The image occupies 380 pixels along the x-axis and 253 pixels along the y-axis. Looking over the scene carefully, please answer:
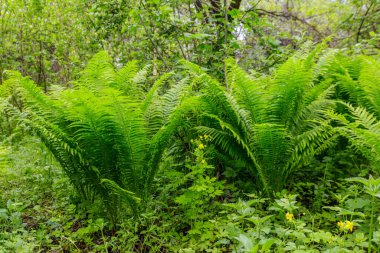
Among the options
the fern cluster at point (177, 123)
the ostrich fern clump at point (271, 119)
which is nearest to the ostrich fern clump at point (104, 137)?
the fern cluster at point (177, 123)

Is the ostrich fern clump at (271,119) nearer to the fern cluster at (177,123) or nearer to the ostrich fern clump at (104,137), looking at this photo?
the fern cluster at (177,123)

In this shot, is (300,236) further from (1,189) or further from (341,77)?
(1,189)

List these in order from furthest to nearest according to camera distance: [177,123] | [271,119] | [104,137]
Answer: [271,119] < [177,123] < [104,137]

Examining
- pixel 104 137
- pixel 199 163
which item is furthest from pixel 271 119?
pixel 104 137

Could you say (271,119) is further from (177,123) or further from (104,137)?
(104,137)

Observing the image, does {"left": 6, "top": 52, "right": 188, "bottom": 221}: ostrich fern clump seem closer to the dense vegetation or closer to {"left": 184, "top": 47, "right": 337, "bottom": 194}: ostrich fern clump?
the dense vegetation

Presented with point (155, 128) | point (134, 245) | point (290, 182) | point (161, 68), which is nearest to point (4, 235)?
point (134, 245)

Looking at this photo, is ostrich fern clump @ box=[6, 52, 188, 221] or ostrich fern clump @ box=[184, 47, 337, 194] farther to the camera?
ostrich fern clump @ box=[184, 47, 337, 194]

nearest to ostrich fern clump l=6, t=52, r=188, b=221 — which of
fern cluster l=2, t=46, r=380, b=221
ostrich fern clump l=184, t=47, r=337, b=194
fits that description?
fern cluster l=2, t=46, r=380, b=221

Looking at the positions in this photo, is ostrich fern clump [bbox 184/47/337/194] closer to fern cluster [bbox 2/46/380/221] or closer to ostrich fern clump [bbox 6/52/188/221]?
fern cluster [bbox 2/46/380/221]

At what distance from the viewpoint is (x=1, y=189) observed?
3098mm

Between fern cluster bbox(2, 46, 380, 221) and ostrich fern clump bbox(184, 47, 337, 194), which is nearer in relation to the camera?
fern cluster bbox(2, 46, 380, 221)

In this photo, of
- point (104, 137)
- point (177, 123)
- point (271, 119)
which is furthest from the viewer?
point (271, 119)

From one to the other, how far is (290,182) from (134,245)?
1.27 metres
